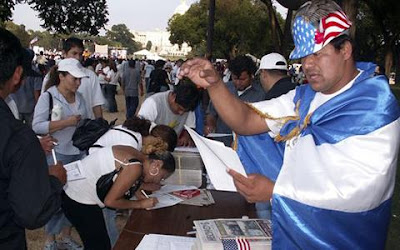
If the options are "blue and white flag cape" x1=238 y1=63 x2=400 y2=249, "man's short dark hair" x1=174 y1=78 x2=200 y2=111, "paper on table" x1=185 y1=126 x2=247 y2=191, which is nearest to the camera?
"blue and white flag cape" x1=238 y1=63 x2=400 y2=249

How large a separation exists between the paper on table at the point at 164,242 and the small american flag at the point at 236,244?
1.01ft

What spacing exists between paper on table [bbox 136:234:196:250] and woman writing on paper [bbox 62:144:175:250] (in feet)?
1.47

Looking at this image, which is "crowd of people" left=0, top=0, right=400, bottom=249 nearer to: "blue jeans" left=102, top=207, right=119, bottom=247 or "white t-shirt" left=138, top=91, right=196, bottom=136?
"blue jeans" left=102, top=207, right=119, bottom=247

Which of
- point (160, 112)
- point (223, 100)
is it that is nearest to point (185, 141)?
point (160, 112)

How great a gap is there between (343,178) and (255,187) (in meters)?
0.34

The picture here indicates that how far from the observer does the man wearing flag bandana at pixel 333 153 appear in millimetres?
1512

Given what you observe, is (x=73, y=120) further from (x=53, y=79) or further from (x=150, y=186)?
(x=150, y=186)

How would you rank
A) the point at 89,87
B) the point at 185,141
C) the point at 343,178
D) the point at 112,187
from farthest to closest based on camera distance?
1. the point at 89,87
2. the point at 185,141
3. the point at 112,187
4. the point at 343,178

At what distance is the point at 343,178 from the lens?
1.49 meters

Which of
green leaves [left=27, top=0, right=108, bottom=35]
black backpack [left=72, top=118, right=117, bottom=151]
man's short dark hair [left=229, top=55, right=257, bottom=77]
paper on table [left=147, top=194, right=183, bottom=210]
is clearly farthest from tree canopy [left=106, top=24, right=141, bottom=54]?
paper on table [left=147, top=194, right=183, bottom=210]

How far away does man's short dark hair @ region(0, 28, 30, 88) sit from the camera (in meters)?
1.74

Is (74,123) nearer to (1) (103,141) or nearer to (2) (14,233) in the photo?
(1) (103,141)

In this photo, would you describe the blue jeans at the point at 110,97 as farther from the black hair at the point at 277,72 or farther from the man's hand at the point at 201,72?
the man's hand at the point at 201,72

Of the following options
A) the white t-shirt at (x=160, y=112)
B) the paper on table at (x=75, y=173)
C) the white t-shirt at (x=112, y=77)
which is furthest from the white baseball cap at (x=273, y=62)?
the white t-shirt at (x=112, y=77)
